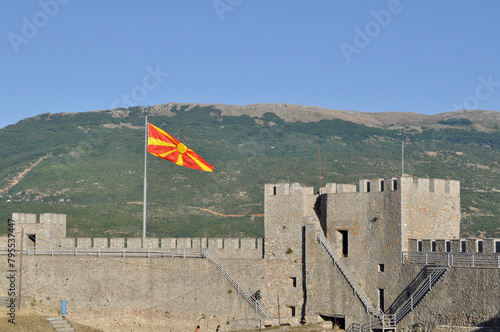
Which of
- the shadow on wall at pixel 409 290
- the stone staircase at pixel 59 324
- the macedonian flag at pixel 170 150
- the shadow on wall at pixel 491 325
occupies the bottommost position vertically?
the stone staircase at pixel 59 324

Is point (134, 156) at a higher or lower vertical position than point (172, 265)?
higher

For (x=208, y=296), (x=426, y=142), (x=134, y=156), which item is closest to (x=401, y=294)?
(x=208, y=296)

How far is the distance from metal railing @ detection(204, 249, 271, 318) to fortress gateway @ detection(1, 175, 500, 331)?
0.18 feet

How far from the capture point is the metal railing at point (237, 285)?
36.8 metres

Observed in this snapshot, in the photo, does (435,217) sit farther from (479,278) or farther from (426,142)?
(426,142)

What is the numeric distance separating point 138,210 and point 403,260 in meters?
55.6

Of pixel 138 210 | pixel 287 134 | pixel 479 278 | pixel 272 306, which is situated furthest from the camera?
pixel 287 134

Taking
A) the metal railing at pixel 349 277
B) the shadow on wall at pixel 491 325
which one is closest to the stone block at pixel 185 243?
the metal railing at pixel 349 277

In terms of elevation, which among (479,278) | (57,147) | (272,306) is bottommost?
(272,306)

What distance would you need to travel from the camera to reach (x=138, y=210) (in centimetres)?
8531

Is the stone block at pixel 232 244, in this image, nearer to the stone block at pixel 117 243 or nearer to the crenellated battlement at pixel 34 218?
the stone block at pixel 117 243

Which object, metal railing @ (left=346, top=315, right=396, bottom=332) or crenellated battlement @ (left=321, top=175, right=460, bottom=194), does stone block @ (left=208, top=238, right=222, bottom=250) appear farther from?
metal railing @ (left=346, top=315, right=396, bottom=332)

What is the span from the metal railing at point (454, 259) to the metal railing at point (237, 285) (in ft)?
25.3

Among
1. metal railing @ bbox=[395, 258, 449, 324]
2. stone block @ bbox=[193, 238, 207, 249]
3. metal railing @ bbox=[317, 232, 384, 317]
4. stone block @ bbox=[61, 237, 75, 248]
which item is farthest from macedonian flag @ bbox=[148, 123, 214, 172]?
metal railing @ bbox=[395, 258, 449, 324]
